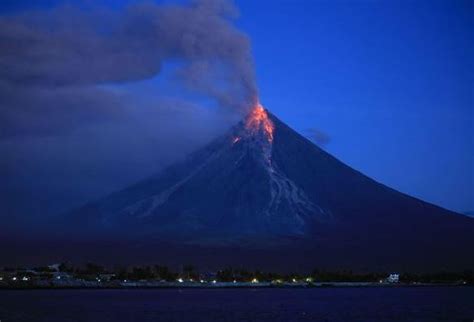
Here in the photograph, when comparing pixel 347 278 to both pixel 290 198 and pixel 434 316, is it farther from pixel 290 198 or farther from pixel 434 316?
pixel 434 316

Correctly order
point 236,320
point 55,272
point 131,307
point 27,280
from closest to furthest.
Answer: point 236,320 < point 131,307 < point 27,280 < point 55,272

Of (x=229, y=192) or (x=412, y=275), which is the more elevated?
(x=229, y=192)

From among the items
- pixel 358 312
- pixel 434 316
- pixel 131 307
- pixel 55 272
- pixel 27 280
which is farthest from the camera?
pixel 55 272

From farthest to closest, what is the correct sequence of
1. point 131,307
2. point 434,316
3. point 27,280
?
point 27,280 < point 131,307 < point 434,316

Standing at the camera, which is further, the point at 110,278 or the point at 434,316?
the point at 110,278

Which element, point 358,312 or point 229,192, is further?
point 229,192

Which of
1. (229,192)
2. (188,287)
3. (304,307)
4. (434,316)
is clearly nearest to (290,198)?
(229,192)

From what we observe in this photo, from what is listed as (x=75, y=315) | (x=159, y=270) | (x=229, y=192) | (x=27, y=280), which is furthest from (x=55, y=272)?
(x=75, y=315)

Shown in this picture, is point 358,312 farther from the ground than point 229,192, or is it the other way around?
point 229,192

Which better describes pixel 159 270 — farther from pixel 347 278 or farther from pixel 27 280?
pixel 347 278
